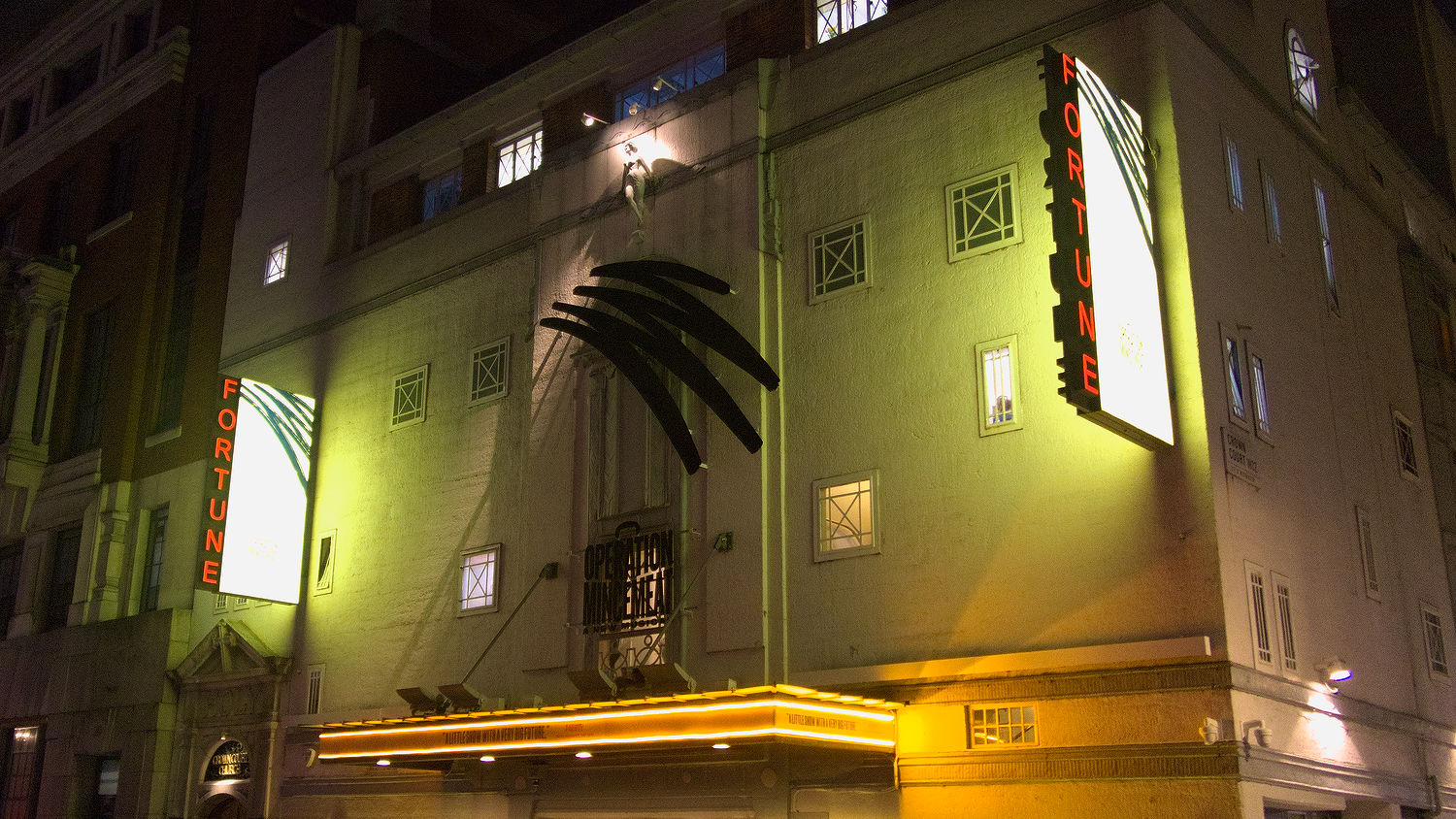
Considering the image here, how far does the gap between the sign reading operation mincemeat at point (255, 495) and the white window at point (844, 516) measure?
11.8 metres

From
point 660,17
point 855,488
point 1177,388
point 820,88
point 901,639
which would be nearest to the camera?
point 1177,388

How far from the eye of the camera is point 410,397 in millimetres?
24875

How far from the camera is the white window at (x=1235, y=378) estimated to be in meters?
15.9

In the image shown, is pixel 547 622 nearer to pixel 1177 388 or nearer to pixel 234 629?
pixel 234 629

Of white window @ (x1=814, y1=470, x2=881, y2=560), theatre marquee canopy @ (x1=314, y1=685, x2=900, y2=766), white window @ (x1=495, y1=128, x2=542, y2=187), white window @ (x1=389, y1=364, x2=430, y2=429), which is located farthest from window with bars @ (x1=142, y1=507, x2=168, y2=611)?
white window @ (x1=814, y1=470, x2=881, y2=560)

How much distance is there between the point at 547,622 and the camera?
20766 mm

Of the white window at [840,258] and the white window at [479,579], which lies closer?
the white window at [840,258]

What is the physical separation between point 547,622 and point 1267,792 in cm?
1085

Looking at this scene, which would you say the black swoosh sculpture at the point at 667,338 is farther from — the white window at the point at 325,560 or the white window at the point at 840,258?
the white window at the point at 325,560

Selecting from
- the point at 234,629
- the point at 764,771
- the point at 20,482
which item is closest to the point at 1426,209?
the point at 764,771

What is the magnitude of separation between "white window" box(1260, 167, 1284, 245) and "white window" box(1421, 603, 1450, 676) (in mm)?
6359

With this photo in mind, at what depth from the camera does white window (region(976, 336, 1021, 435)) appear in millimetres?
Result: 16484

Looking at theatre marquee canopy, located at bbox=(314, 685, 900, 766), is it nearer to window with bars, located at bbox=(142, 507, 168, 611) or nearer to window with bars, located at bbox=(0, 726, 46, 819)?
window with bars, located at bbox=(142, 507, 168, 611)

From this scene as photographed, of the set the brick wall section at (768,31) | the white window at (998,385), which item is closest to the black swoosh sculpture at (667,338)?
the white window at (998,385)
